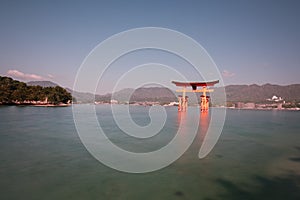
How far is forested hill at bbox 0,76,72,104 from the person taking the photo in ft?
157

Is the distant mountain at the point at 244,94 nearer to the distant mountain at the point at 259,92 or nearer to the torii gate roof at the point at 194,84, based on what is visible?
the distant mountain at the point at 259,92

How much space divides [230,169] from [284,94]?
120309mm

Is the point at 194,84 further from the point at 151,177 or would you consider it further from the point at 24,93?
the point at 24,93

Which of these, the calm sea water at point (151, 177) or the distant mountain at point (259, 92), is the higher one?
the distant mountain at point (259, 92)

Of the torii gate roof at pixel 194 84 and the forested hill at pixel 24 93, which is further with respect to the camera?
the forested hill at pixel 24 93

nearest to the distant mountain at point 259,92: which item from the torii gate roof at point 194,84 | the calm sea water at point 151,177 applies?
the torii gate roof at point 194,84

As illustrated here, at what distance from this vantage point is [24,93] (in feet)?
168

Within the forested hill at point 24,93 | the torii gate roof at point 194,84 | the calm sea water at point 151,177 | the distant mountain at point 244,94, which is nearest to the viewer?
the calm sea water at point 151,177

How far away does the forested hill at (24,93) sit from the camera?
48.0 metres

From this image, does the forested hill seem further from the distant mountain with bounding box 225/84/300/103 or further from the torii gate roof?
the distant mountain with bounding box 225/84/300/103

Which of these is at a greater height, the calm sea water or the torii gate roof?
the torii gate roof

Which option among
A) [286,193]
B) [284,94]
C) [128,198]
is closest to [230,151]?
[286,193]

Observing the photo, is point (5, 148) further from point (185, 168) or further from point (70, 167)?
point (185, 168)

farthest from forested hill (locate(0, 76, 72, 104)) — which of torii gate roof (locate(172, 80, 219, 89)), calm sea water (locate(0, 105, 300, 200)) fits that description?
calm sea water (locate(0, 105, 300, 200))
